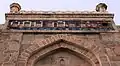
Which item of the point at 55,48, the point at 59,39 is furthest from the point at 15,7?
the point at 55,48

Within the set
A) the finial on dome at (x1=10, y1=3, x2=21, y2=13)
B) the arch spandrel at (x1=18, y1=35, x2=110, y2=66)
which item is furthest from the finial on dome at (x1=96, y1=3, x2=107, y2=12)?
the finial on dome at (x1=10, y1=3, x2=21, y2=13)

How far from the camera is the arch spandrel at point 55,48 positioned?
27.6 ft

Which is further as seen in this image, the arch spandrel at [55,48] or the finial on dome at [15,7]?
the finial on dome at [15,7]

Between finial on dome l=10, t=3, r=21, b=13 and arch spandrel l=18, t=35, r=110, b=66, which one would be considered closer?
arch spandrel l=18, t=35, r=110, b=66

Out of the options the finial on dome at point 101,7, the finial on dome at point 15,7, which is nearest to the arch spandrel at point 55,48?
the finial on dome at point 101,7

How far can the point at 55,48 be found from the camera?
8852 millimetres

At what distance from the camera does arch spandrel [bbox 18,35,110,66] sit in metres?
8.41

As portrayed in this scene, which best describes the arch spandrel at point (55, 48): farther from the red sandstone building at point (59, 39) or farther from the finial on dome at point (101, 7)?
the finial on dome at point (101, 7)

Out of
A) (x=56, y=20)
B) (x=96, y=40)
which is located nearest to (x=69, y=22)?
(x=56, y=20)

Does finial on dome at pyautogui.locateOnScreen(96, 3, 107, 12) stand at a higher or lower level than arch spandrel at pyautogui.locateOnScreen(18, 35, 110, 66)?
higher

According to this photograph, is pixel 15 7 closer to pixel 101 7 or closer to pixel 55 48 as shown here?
pixel 55 48

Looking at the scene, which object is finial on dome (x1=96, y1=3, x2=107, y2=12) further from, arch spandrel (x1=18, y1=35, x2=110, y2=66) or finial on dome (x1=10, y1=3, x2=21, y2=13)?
finial on dome (x1=10, y1=3, x2=21, y2=13)

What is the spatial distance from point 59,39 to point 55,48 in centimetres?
28

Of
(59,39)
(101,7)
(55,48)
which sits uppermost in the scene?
(101,7)
